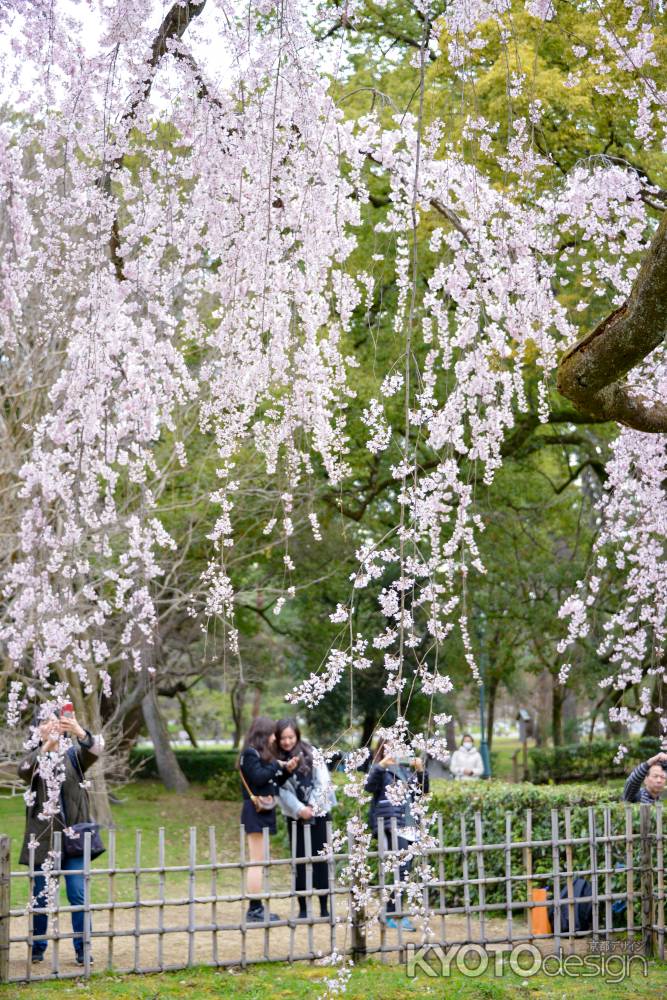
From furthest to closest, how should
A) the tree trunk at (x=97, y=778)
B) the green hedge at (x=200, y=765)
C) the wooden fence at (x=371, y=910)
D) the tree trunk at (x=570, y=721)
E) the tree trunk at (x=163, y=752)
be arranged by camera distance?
the tree trunk at (x=570, y=721) < the green hedge at (x=200, y=765) < the tree trunk at (x=163, y=752) < the tree trunk at (x=97, y=778) < the wooden fence at (x=371, y=910)

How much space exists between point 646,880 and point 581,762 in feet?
39.7

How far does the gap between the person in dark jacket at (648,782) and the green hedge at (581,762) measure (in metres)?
9.93

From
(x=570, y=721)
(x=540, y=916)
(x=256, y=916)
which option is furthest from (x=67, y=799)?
(x=570, y=721)

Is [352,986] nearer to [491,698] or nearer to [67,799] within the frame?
[67,799]

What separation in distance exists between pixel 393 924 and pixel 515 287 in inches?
149

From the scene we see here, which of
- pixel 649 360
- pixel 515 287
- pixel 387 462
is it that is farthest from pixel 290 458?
pixel 387 462

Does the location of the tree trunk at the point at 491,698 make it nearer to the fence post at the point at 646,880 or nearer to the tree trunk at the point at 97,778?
the tree trunk at the point at 97,778

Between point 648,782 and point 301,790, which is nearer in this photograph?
point 648,782

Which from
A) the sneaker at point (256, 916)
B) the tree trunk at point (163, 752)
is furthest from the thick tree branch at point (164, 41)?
the tree trunk at point (163, 752)

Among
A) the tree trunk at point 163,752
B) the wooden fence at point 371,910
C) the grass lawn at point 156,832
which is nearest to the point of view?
the wooden fence at point 371,910

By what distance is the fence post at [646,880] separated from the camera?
5.38 m

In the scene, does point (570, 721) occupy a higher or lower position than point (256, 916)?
lower

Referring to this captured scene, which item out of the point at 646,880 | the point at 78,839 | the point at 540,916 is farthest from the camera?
the point at 540,916

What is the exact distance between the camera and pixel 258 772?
6.09 m
